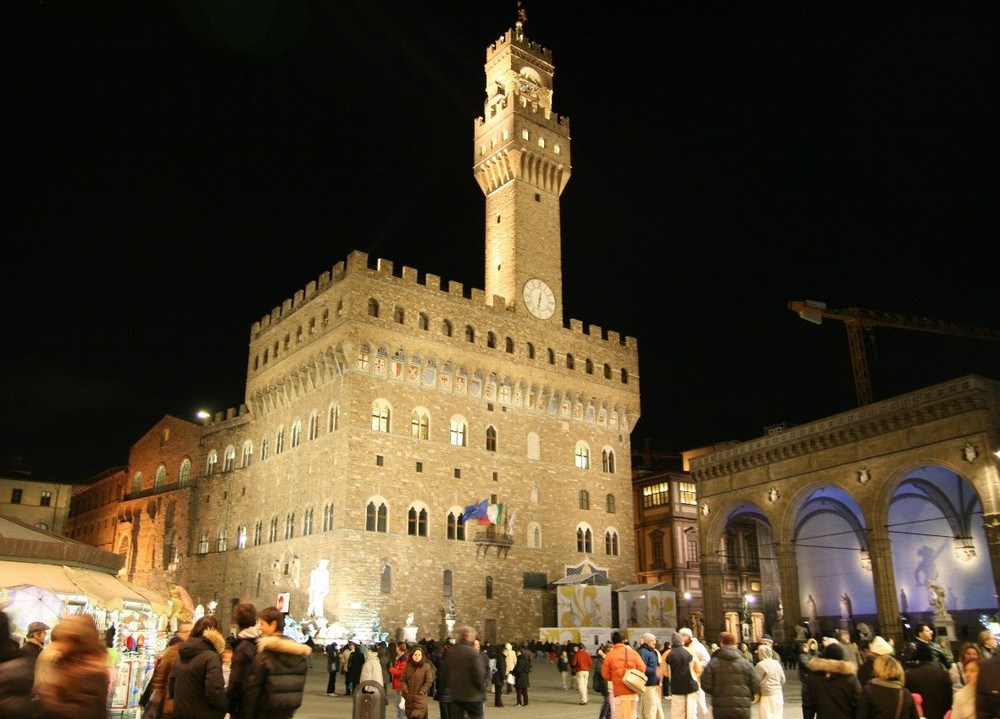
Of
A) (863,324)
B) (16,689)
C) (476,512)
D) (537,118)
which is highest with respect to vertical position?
(537,118)

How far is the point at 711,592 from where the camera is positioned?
4122cm

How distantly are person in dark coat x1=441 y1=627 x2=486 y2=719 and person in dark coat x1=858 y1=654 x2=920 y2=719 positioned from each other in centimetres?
454

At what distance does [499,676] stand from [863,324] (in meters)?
51.2

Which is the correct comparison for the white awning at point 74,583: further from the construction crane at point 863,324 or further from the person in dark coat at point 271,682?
the construction crane at point 863,324

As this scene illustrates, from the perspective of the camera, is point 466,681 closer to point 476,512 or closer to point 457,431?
point 476,512

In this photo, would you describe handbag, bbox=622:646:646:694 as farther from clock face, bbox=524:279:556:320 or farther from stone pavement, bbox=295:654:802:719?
clock face, bbox=524:279:556:320

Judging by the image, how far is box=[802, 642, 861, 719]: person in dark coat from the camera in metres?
7.77

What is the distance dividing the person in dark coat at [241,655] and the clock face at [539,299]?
36.3 m

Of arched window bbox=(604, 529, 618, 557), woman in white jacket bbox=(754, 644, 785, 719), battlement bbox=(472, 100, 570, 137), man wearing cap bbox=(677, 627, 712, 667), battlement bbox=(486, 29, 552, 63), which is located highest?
battlement bbox=(486, 29, 552, 63)

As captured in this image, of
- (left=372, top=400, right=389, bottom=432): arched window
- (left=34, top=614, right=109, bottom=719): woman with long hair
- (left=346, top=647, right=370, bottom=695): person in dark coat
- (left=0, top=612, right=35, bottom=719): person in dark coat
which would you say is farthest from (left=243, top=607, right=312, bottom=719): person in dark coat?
(left=372, top=400, right=389, bottom=432): arched window

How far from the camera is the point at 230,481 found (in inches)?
1694

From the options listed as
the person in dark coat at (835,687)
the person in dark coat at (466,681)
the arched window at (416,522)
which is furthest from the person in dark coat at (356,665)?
the arched window at (416,522)

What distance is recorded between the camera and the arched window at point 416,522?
35.3 m

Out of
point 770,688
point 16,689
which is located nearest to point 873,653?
point 770,688
